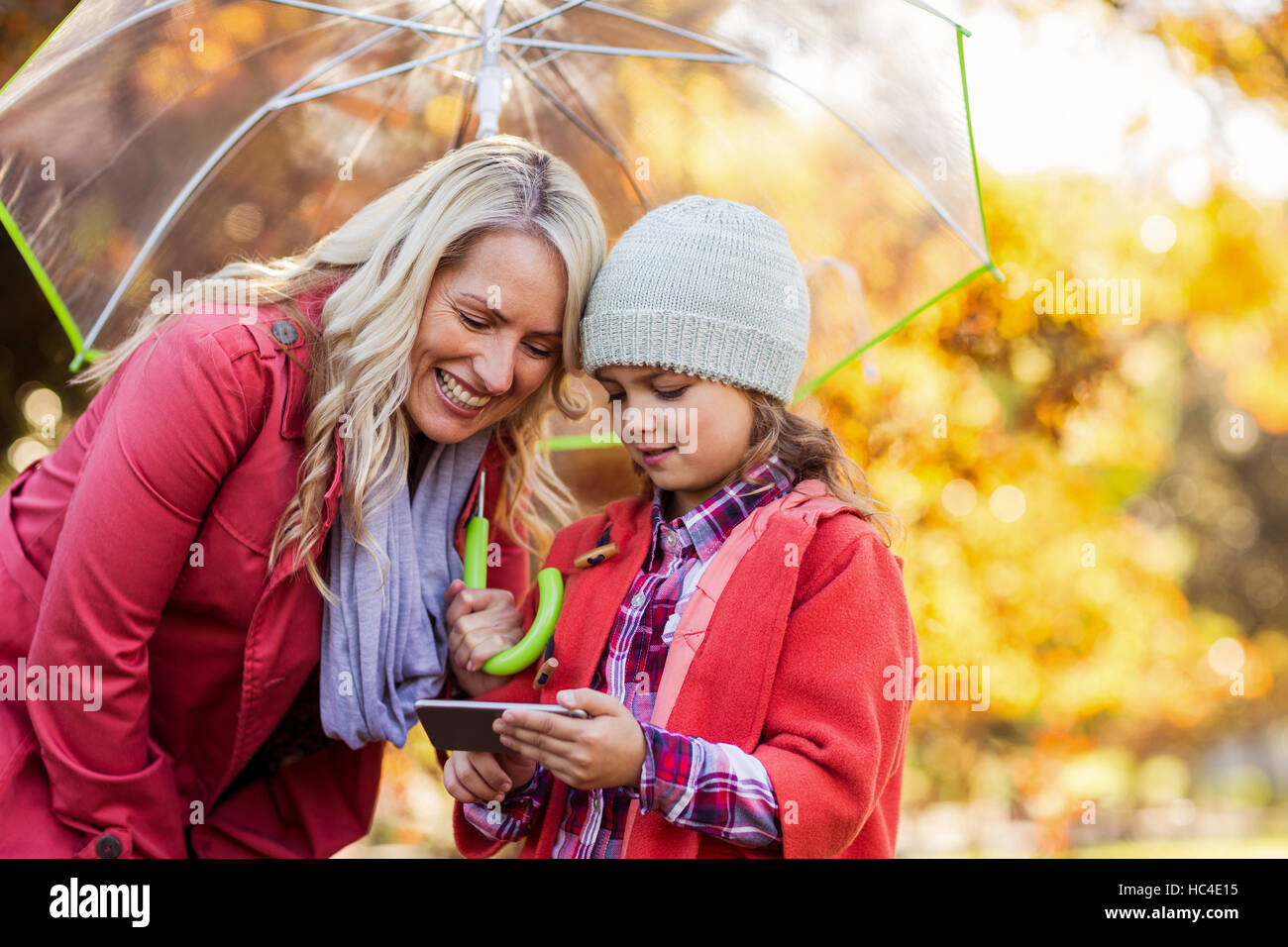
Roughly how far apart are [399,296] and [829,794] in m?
1.27

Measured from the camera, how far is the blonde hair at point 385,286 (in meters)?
2.27

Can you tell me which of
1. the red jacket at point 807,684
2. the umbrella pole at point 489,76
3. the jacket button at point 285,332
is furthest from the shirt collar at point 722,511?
the umbrella pole at point 489,76

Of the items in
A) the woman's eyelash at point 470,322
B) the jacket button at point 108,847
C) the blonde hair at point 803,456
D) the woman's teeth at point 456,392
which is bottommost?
the jacket button at point 108,847

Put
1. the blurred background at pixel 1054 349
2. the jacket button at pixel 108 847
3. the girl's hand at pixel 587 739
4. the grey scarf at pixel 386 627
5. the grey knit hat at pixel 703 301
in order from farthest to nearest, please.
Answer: the blurred background at pixel 1054 349, the grey scarf at pixel 386 627, the grey knit hat at pixel 703 301, the jacket button at pixel 108 847, the girl's hand at pixel 587 739

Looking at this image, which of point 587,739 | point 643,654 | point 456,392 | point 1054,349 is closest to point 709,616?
point 643,654

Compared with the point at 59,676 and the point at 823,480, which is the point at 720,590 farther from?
the point at 59,676

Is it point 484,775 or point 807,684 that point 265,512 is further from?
point 807,684

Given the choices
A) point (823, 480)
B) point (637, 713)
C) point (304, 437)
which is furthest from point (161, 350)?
point (823, 480)

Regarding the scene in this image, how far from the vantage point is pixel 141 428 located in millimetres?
2154

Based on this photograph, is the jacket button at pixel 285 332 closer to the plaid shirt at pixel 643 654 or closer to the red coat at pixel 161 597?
the red coat at pixel 161 597

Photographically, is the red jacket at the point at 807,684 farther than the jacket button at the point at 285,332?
No

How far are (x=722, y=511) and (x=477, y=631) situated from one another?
1.95 ft

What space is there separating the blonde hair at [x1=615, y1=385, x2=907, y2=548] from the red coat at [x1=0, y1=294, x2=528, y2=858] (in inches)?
33.4

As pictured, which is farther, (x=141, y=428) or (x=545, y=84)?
(x=545, y=84)
